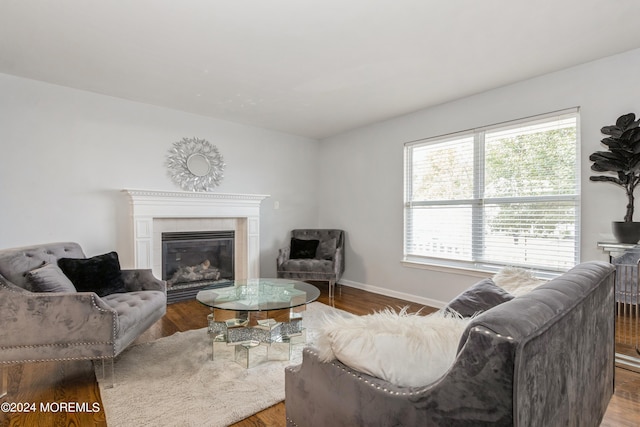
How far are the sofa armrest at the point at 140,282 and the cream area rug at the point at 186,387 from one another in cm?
48

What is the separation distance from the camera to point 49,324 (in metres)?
2.00

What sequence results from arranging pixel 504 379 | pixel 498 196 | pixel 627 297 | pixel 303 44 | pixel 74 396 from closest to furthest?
1. pixel 504 379
2. pixel 74 396
3. pixel 627 297
4. pixel 303 44
5. pixel 498 196

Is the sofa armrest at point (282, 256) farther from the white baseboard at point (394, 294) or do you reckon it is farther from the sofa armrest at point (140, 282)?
the sofa armrest at point (140, 282)

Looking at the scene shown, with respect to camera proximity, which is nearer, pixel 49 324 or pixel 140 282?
pixel 49 324

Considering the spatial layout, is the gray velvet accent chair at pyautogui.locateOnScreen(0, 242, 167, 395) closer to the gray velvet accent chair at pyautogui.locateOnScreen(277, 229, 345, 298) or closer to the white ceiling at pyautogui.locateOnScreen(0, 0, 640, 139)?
the white ceiling at pyautogui.locateOnScreen(0, 0, 640, 139)

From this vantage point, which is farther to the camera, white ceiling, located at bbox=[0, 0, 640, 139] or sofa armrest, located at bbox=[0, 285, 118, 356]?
white ceiling, located at bbox=[0, 0, 640, 139]

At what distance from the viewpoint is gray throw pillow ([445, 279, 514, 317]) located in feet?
5.36

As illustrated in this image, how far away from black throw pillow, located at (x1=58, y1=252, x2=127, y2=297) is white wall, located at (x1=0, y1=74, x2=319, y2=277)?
0.97 m

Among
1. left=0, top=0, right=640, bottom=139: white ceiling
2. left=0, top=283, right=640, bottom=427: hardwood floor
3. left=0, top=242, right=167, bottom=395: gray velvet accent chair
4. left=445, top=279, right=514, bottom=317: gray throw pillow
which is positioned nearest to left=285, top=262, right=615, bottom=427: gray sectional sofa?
left=445, top=279, right=514, bottom=317: gray throw pillow

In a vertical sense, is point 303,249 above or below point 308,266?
above

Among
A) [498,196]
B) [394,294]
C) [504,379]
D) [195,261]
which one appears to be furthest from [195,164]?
[504,379]

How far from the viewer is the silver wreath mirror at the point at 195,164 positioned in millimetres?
4115

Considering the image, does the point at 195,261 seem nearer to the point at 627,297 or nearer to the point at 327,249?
the point at 327,249

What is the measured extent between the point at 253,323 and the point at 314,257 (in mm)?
2233
